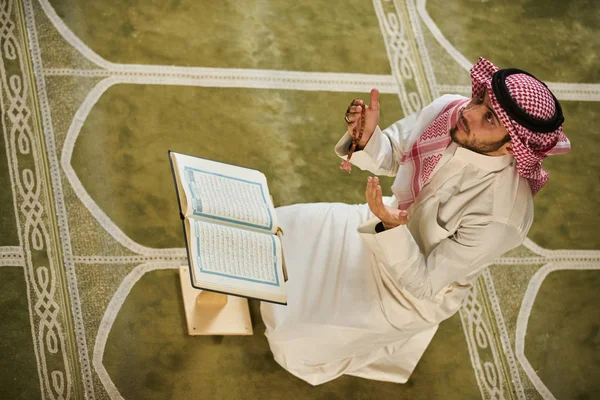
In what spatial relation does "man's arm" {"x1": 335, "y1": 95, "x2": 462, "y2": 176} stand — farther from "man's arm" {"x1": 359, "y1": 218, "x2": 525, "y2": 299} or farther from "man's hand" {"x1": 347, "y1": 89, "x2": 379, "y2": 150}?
"man's arm" {"x1": 359, "y1": 218, "x2": 525, "y2": 299}

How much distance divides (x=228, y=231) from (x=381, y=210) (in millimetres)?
544

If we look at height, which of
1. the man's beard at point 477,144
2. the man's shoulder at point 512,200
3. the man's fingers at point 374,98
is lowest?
the man's shoulder at point 512,200

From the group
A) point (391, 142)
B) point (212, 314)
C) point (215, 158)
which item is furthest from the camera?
point (215, 158)

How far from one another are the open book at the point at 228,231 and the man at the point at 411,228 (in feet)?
1.07

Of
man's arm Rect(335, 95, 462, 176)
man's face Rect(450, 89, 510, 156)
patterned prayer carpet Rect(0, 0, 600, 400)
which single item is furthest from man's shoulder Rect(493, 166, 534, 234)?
patterned prayer carpet Rect(0, 0, 600, 400)

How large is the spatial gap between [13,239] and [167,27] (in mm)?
1397

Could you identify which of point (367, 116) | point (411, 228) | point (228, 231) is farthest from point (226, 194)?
point (411, 228)

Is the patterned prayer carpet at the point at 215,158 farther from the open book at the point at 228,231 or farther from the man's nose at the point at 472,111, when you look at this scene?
the man's nose at the point at 472,111

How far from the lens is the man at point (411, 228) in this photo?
2.53m

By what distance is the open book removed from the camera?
264cm

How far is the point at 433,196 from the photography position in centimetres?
277

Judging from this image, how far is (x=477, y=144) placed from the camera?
8.50 feet

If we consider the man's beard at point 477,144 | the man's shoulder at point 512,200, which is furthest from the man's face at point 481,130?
the man's shoulder at point 512,200

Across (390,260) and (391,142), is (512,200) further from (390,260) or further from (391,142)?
(391,142)
